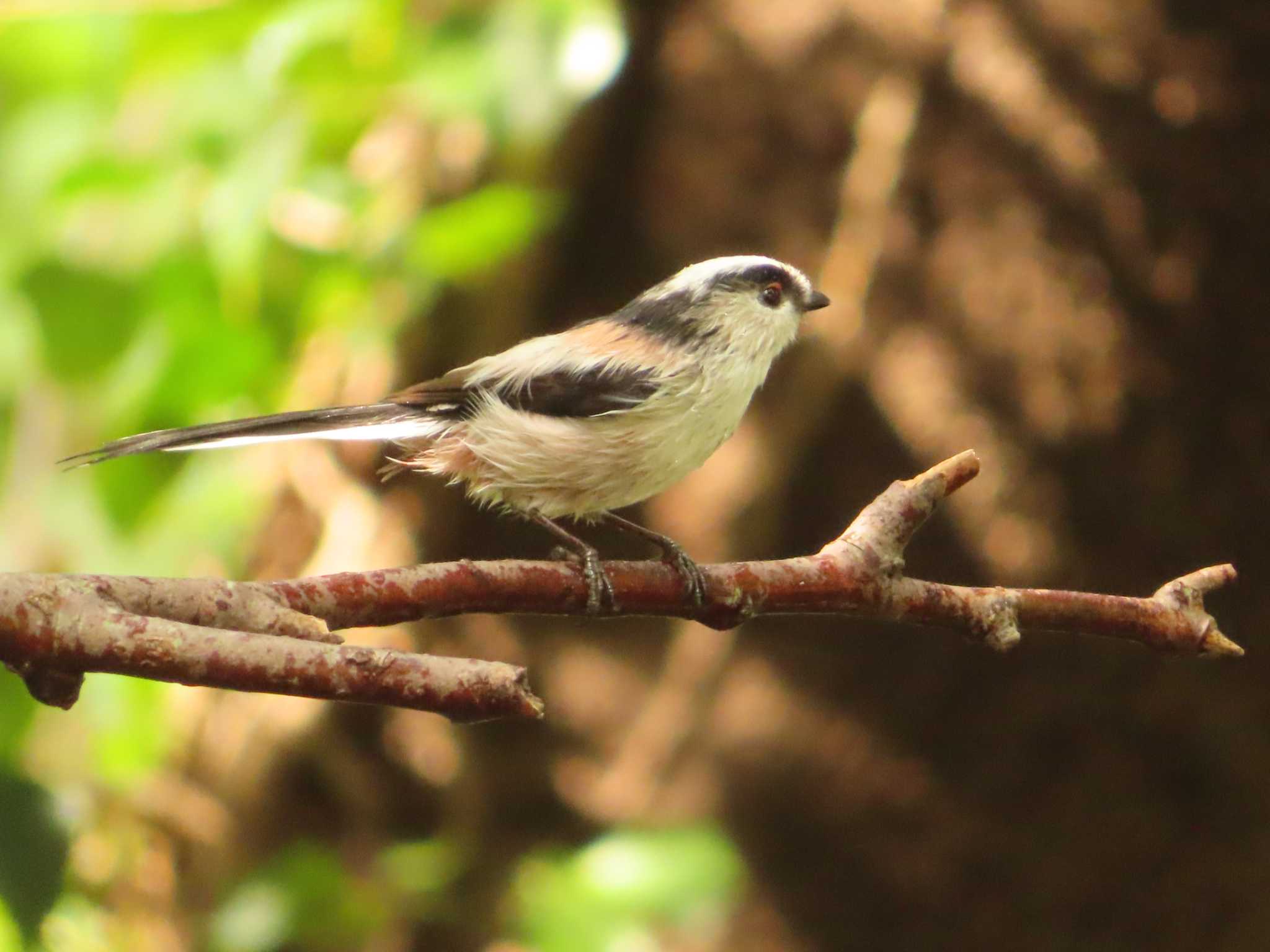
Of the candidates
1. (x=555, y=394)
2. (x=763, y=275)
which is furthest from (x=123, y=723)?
(x=763, y=275)

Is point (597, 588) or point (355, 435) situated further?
point (355, 435)

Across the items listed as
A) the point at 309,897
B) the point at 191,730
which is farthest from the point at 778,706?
the point at 191,730

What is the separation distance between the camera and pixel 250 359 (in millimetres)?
2066

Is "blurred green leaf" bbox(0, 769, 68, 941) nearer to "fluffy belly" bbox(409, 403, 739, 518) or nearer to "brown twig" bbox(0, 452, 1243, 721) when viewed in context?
"brown twig" bbox(0, 452, 1243, 721)

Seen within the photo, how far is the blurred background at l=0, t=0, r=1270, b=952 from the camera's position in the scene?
3.08 m

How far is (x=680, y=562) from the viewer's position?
151cm

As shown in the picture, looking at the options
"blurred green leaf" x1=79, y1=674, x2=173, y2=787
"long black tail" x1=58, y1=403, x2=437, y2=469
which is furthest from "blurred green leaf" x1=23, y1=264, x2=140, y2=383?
"blurred green leaf" x1=79, y1=674, x2=173, y2=787

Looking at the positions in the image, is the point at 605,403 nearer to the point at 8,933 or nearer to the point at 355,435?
the point at 355,435

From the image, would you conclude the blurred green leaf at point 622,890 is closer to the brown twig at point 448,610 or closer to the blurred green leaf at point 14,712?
the blurred green leaf at point 14,712

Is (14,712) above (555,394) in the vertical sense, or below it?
below

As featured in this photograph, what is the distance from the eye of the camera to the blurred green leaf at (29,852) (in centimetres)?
113

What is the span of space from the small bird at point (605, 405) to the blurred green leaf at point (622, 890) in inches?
35.0

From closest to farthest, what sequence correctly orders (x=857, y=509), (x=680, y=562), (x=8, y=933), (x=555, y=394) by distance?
(x=8, y=933), (x=680, y=562), (x=555, y=394), (x=857, y=509)

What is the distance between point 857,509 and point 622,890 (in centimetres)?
119
